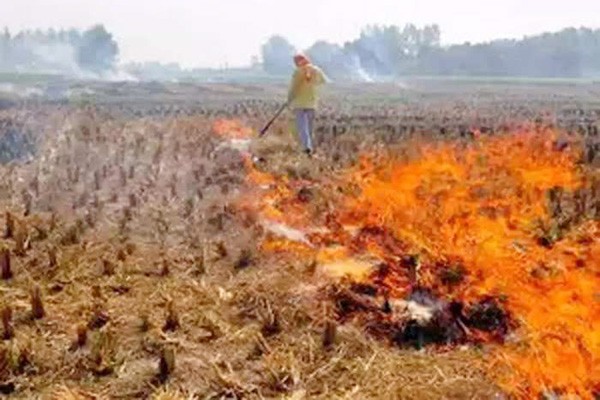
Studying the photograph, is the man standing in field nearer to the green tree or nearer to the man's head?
the man's head

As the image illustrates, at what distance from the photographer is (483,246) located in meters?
7.79

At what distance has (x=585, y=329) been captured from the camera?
21.8 feet

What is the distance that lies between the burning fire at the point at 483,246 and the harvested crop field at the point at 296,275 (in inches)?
0.9

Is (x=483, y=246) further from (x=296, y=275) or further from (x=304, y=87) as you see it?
(x=304, y=87)

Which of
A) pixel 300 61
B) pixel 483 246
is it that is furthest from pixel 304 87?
pixel 483 246

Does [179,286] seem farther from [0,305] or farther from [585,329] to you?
[585,329]

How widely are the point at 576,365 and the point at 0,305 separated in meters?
4.38

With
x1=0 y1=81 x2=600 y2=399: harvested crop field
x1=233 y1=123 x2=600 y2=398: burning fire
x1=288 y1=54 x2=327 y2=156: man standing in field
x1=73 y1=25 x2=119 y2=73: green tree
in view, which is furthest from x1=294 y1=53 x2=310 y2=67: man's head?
x1=73 y1=25 x2=119 y2=73: green tree

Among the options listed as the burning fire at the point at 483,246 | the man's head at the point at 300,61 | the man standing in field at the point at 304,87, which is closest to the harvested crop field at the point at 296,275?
the burning fire at the point at 483,246

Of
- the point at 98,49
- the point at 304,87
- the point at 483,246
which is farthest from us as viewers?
the point at 98,49

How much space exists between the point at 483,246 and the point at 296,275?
5.61ft

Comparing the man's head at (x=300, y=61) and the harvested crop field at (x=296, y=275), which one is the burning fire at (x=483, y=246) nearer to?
the harvested crop field at (x=296, y=275)

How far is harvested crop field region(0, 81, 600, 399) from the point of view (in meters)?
5.92

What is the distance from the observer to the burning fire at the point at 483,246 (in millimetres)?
6473
